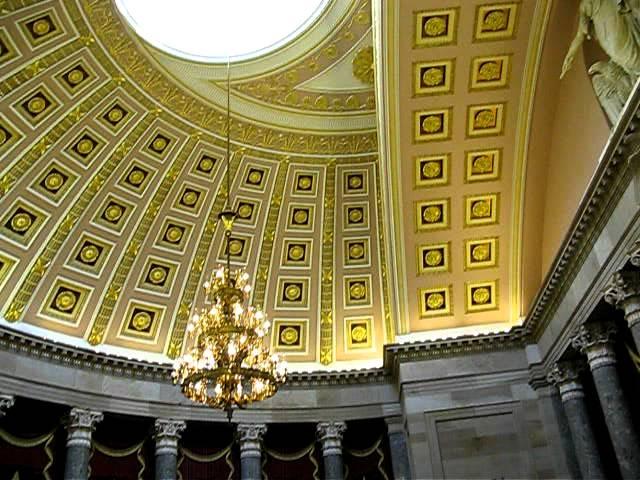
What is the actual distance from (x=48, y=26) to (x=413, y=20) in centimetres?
637

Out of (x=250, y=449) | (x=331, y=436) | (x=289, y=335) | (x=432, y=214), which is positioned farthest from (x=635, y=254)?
(x=289, y=335)

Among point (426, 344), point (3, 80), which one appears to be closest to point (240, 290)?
point (426, 344)

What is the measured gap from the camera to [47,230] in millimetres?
14531

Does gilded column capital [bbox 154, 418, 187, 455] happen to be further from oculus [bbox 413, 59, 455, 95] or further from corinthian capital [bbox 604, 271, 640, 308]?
corinthian capital [bbox 604, 271, 640, 308]

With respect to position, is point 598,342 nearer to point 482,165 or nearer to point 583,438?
point 583,438

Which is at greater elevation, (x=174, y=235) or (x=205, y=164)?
(x=205, y=164)

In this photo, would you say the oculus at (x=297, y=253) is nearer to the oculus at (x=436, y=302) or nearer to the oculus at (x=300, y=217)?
the oculus at (x=300, y=217)

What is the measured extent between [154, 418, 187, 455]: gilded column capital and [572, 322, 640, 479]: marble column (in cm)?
801

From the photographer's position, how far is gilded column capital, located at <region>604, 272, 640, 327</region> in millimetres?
9922

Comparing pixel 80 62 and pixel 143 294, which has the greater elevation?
pixel 80 62

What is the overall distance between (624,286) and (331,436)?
299 inches

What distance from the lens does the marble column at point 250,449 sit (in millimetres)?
14836

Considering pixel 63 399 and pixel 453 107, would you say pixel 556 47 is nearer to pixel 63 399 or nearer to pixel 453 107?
pixel 453 107

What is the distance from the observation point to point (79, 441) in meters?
13.6
